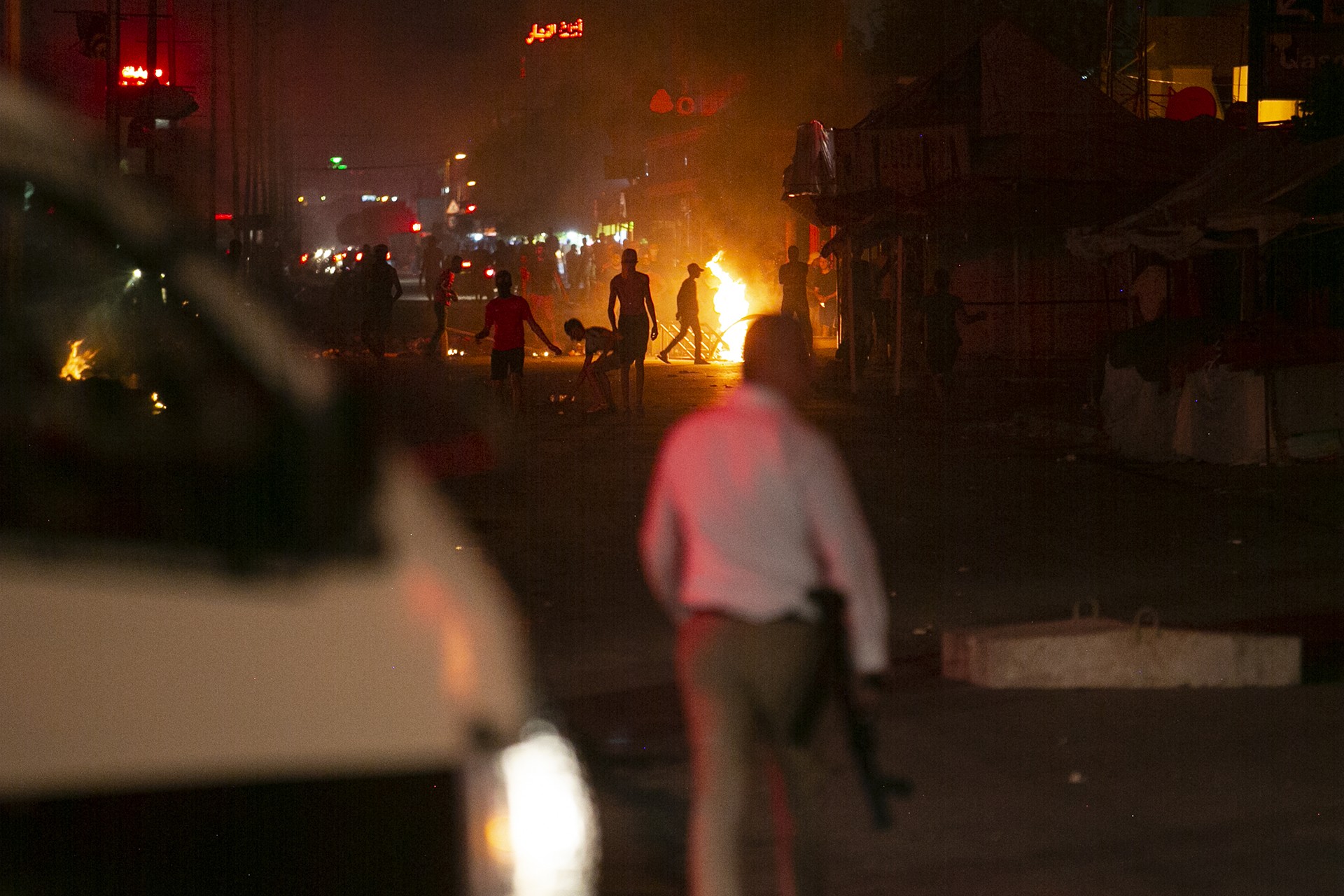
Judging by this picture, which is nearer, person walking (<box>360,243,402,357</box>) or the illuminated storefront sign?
person walking (<box>360,243,402,357</box>)

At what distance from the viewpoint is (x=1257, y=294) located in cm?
1970

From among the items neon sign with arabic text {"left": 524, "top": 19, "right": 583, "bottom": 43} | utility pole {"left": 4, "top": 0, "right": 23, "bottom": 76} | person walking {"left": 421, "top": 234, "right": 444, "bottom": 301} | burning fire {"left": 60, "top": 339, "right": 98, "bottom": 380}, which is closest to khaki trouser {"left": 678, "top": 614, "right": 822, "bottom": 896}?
burning fire {"left": 60, "top": 339, "right": 98, "bottom": 380}

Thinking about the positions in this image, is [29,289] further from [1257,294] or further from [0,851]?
[1257,294]

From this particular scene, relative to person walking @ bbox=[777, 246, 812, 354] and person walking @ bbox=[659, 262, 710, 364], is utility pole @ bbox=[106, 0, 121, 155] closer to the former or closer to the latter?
person walking @ bbox=[659, 262, 710, 364]

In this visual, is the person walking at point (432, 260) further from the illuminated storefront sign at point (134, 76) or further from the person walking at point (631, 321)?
the person walking at point (631, 321)

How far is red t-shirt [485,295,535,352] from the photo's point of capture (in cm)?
1980

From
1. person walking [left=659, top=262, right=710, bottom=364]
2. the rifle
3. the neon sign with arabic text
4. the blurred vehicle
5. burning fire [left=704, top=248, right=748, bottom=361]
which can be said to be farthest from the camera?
the neon sign with arabic text

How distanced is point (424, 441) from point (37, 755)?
15.0 meters

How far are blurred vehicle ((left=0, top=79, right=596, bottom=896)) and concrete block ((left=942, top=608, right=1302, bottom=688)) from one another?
15.3ft

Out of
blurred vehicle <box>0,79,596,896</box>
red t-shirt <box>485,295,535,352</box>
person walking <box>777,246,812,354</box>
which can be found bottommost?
blurred vehicle <box>0,79,596,896</box>

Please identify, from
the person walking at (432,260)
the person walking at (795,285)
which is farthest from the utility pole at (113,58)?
the person walking at (795,285)

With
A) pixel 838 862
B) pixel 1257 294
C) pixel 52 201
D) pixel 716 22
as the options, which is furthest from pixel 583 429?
pixel 716 22

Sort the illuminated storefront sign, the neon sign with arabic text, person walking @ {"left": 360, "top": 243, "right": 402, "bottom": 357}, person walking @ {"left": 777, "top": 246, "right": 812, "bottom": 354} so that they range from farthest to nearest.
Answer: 1. the neon sign with arabic text
2. the illuminated storefront sign
3. person walking @ {"left": 360, "top": 243, "right": 402, "bottom": 357}
4. person walking @ {"left": 777, "top": 246, "right": 812, "bottom": 354}

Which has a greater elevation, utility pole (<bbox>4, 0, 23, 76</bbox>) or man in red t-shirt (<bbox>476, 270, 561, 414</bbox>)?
utility pole (<bbox>4, 0, 23, 76</bbox>)
